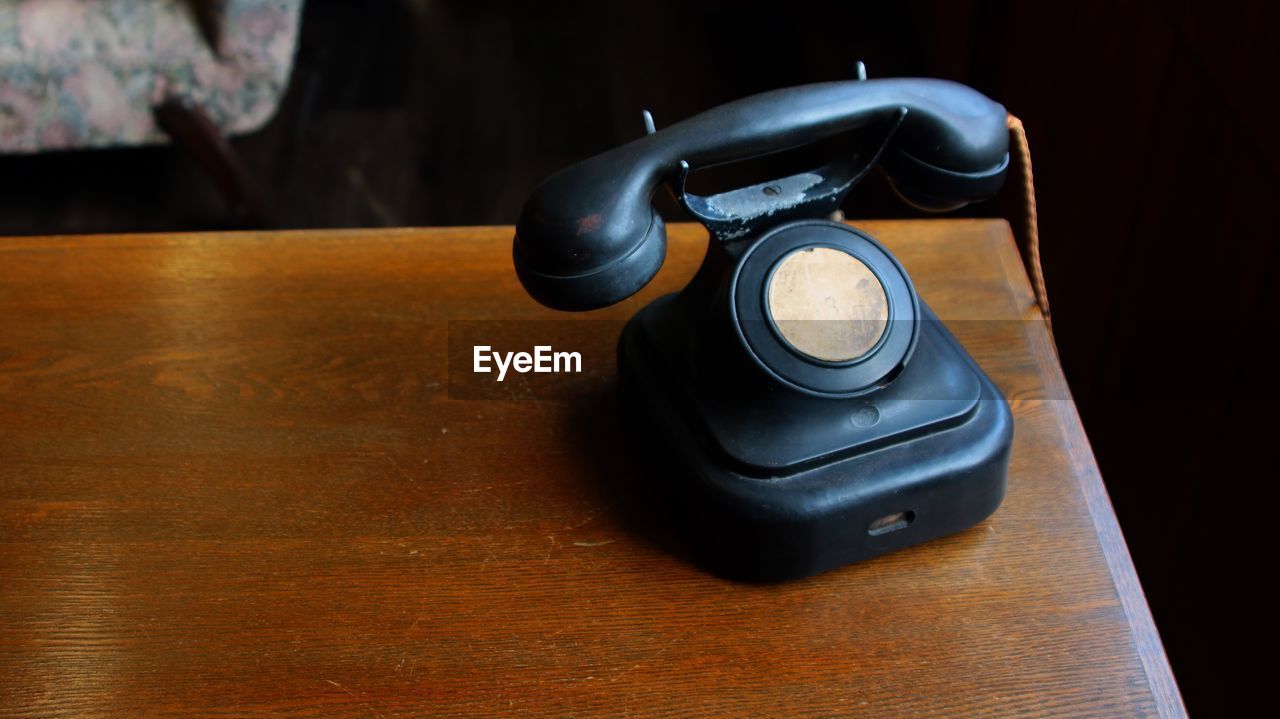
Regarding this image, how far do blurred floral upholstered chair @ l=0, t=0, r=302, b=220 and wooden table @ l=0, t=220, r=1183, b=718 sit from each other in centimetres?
73

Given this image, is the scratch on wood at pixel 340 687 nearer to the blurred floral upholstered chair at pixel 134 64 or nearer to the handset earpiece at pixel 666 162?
the handset earpiece at pixel 666 162

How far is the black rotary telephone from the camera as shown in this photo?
655 mm

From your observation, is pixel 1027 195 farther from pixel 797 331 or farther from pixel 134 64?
pixel 134 64

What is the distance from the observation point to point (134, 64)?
1577mm

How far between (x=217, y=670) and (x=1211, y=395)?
0.83m

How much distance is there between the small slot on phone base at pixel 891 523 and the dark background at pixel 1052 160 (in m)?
0.41

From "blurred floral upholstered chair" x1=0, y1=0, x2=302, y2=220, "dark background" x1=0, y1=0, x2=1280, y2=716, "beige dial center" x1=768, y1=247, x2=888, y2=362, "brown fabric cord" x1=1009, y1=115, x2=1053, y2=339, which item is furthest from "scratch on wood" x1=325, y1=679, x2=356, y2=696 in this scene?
"blurred floral upholstered chair" x1=0, y1=0, x2=302, y2=220

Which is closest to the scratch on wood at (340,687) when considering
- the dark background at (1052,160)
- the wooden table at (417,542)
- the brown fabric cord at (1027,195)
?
the wooden table at (417,542)

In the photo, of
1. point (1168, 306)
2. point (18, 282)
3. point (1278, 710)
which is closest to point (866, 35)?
point (1168, 306)

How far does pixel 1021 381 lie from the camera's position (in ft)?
2.76

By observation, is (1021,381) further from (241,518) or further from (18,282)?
(18,282)

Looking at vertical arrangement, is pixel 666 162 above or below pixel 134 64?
above

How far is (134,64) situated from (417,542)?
1122 millimetres

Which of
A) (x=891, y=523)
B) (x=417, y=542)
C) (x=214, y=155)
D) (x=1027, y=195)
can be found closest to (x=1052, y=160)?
(x=1027, y=195)
